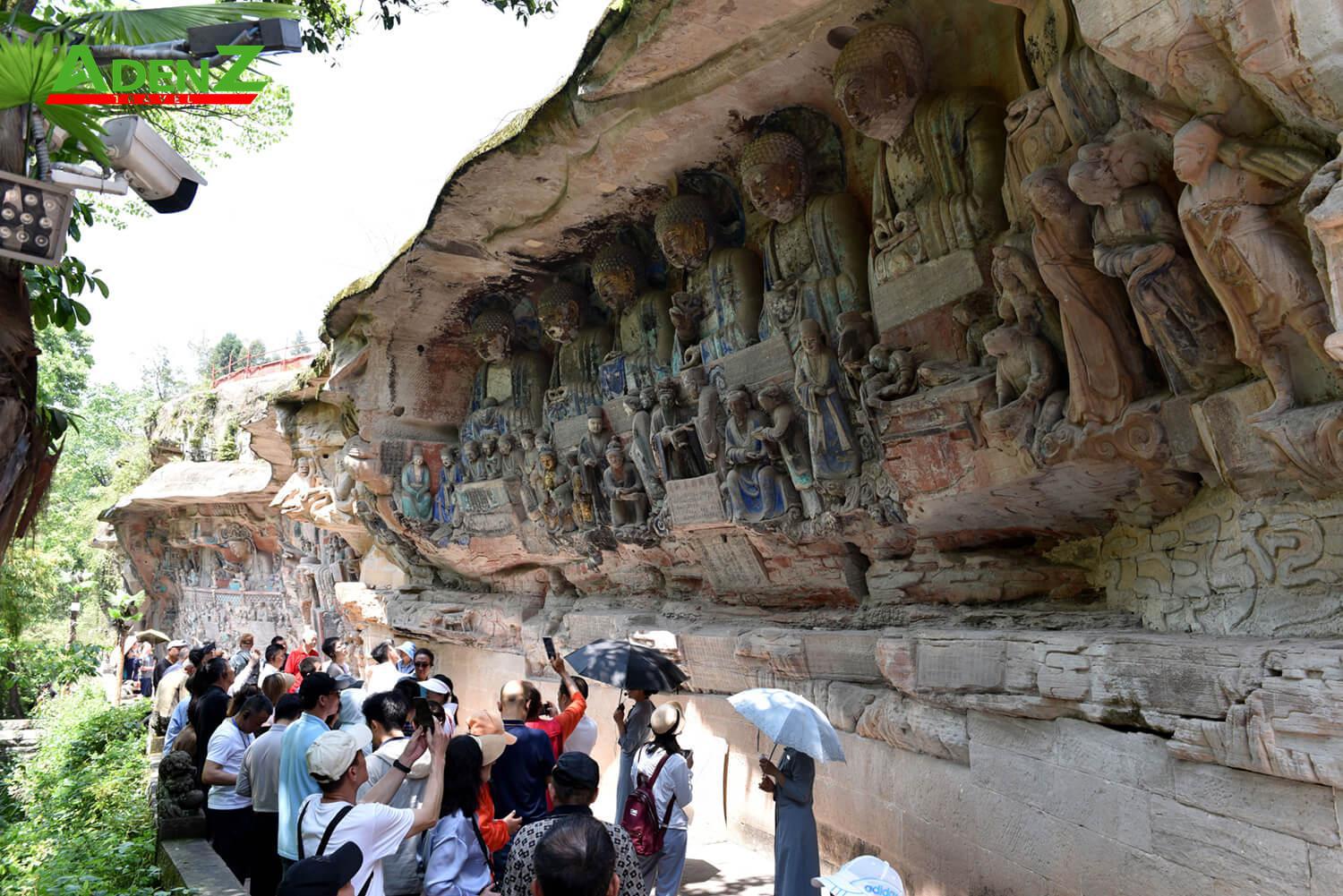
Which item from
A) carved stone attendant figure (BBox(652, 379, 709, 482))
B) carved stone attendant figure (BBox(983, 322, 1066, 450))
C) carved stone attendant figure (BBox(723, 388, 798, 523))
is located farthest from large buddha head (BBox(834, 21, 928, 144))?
carved stone attendant figure (BBox(652, 379, 709, 482))

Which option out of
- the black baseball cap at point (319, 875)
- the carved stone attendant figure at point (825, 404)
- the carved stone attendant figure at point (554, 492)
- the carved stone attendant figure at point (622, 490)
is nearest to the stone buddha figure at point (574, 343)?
the carved stone attendant figure at point (554, 492)

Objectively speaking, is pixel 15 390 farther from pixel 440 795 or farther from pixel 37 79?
pixel 440 795

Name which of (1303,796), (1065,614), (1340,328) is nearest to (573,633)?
(1065,614)

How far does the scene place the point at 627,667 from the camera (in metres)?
4.96

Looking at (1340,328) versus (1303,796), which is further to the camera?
(1303,796)

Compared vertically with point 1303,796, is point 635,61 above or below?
above

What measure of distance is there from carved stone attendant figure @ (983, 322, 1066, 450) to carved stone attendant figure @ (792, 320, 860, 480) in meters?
1.27

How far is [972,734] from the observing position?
4.94 metres

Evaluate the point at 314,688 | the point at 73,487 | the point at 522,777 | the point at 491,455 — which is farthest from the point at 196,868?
the point at 73,487

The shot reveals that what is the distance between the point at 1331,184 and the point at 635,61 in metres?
3.79

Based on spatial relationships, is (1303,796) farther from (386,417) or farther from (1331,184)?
(386,417)

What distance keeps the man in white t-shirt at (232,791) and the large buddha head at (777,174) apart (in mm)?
4440

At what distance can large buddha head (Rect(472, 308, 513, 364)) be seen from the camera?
9.67 m

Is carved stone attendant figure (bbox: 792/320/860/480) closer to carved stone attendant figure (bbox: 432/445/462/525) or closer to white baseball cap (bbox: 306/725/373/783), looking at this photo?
white baseball cap (bbox: 306/725/373/783)
